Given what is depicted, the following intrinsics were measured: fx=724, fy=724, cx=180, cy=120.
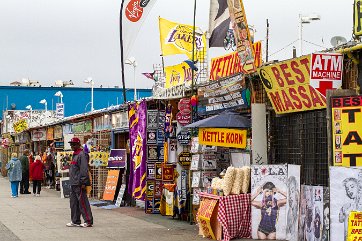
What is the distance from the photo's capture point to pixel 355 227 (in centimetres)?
912

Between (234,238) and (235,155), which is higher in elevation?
(235,155)

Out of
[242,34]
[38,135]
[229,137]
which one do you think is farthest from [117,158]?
[38,135]

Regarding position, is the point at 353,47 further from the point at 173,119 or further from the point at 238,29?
the point at 173,119

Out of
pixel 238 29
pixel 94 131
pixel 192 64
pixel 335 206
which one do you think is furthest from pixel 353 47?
pixel 94 131

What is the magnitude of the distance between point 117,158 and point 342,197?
44.7ft

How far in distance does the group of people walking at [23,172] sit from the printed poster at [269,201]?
50.7 feet

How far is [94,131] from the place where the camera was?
2816 cm

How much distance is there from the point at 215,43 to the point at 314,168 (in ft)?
14.7

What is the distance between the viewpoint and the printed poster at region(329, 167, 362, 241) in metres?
10.2

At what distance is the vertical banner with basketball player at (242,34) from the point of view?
530 inches

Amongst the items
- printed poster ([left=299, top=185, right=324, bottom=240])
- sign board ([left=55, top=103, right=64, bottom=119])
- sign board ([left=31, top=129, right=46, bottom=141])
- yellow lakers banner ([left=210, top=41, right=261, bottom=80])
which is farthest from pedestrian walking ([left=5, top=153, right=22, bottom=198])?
sign board ([left=55, top=103, right=64, bottom=119])

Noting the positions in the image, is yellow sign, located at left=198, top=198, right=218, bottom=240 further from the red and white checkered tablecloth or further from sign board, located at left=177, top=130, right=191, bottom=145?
sign board, located at left=177, top=130, right=191, bottom=145

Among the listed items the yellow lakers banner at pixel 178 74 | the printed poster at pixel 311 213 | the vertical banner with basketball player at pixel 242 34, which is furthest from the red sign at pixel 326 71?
the yellow lakers banner at pixel 178 74

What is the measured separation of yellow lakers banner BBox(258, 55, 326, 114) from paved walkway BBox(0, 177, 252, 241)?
3164mm
